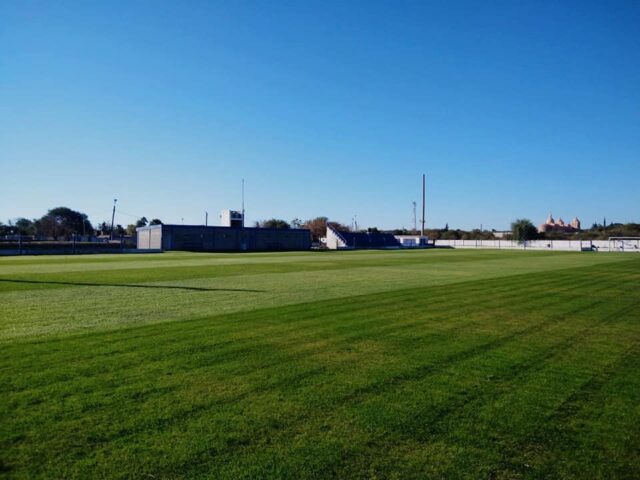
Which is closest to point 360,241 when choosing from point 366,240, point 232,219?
point 366,240

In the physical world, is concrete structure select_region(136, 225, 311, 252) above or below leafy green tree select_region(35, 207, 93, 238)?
below

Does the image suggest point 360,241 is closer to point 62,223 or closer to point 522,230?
point 522,230

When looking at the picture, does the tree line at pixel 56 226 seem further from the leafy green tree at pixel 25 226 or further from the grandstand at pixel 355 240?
the grandstand at pixel 355 240

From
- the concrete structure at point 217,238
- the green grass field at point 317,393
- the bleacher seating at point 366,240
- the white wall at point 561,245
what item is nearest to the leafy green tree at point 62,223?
the concrete structure at point 217,238

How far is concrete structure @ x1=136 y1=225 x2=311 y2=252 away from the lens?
219 feet

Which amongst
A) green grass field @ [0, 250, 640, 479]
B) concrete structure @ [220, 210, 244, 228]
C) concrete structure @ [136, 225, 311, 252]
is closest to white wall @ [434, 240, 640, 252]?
concrete structure @ [136, 225, 311, 252]

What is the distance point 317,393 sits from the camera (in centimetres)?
552

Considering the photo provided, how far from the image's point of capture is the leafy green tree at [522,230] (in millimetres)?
102375

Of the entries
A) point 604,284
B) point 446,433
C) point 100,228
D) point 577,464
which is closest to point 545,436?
point 577,464

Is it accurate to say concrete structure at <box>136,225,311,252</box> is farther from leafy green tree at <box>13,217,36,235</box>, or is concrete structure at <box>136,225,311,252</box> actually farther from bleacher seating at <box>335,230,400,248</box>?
leafy green tree at <box>13,217,36,235</box>

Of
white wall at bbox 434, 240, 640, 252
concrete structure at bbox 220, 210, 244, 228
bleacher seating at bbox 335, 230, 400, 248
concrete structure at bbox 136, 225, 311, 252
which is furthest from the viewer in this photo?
bleacher seating at bbox 335, 230, 400, 248

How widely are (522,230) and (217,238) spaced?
6938cm

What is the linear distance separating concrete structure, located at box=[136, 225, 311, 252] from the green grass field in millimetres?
56822


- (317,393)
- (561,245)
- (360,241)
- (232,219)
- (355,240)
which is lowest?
(317,393)
